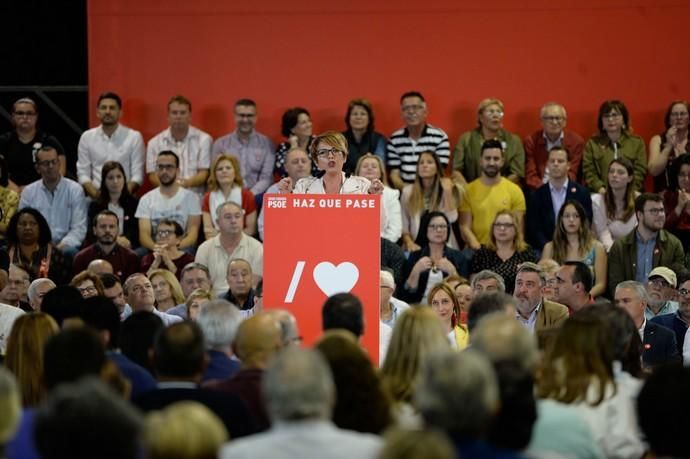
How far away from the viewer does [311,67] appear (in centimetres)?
1188

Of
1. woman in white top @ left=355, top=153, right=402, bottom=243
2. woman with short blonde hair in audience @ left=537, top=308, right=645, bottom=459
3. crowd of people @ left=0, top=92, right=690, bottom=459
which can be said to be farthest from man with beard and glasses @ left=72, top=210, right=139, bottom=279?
woman with short blonde hair in audience @ left=537, top=308, right=645, bottom=459

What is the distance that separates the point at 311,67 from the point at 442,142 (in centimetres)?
148

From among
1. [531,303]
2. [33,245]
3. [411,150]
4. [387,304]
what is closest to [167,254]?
[33,245]

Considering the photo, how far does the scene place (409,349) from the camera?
199 inches

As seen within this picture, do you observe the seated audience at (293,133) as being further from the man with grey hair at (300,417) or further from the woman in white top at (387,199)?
the man with grey hair at (300,417)

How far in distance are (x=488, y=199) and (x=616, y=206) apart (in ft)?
3.17

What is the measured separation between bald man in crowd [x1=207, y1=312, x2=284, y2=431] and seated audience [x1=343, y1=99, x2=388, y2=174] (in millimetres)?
5852

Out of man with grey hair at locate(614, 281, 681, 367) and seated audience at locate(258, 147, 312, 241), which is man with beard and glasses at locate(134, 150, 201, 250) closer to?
seated audience at locate(258, 147, 312, 241)

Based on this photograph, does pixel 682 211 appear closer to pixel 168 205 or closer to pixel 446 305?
pixel 446 305

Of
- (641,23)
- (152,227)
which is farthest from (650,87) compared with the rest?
(152,227)

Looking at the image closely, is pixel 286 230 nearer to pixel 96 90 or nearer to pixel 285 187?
pixel 285 187

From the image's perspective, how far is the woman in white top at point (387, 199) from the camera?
1009cm

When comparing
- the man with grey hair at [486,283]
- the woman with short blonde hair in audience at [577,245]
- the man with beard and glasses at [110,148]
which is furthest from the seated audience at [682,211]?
the man with beard and glasses at [110,148]

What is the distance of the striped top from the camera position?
11031mm
